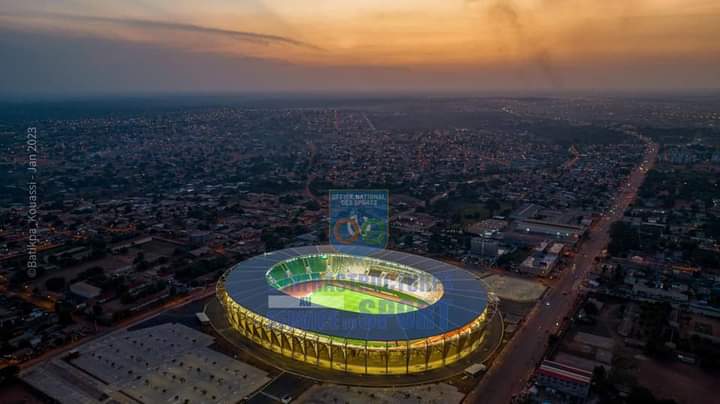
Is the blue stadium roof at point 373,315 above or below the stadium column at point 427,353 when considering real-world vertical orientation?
above

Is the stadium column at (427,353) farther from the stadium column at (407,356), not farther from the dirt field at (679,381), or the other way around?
the dirt field at (679,381)

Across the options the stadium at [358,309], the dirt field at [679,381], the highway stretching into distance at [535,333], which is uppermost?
the stadium at [358,309]

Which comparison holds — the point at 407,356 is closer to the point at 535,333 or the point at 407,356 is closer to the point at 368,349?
the point at 368,349

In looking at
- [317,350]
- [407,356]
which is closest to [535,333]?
[407,356]

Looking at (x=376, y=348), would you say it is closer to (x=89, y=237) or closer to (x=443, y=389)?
(x=443, y=389)

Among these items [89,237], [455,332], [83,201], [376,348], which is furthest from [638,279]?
[83,201]
